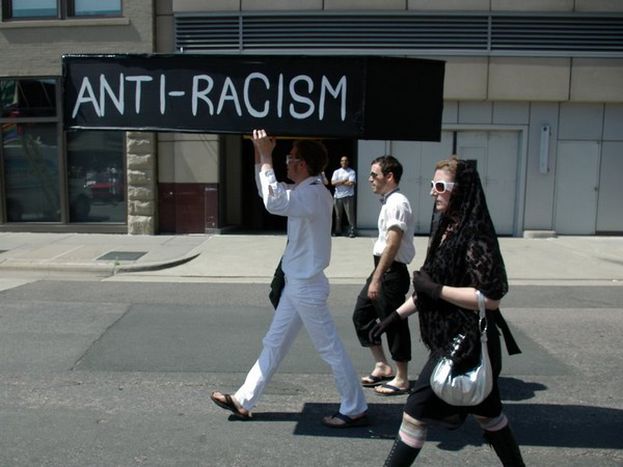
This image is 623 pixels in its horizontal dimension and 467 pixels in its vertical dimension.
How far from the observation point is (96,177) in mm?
14055

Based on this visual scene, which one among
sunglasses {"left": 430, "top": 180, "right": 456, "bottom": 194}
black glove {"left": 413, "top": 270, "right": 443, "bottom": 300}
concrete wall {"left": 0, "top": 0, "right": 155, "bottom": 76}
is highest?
concrete wall {"left": 0, "top": 0, "right": 155, "bottom": 76}

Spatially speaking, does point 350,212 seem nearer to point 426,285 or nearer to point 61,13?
point 61,13

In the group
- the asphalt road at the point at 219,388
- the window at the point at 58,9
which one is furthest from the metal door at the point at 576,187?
the window at the point at 58,9

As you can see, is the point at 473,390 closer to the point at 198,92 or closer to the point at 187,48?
the point at 198,92

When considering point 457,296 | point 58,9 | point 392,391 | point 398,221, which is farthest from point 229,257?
point 457,296

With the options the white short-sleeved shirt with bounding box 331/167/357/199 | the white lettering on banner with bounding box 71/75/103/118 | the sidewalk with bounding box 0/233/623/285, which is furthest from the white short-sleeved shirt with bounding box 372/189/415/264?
the white short-sleeved shirt with bounding box 331/167/357/199

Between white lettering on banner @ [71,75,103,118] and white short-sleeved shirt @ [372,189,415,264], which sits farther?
white short-sleeved shirt @ [372,189,415,264]

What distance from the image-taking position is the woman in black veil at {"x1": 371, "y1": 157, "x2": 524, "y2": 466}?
109 inches

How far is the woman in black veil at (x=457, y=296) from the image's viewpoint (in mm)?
2775

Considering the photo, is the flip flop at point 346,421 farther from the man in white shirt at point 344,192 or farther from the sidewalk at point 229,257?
the man in white shirt at point 344,192

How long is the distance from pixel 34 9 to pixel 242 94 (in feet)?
40.8

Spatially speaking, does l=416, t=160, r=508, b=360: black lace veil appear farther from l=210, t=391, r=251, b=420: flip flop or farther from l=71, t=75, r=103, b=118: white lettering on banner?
l=71, t=75, r=103, b=118: white lettering on banner

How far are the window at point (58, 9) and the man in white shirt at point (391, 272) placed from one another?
36.4 feet

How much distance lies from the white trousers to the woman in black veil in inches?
38.5
